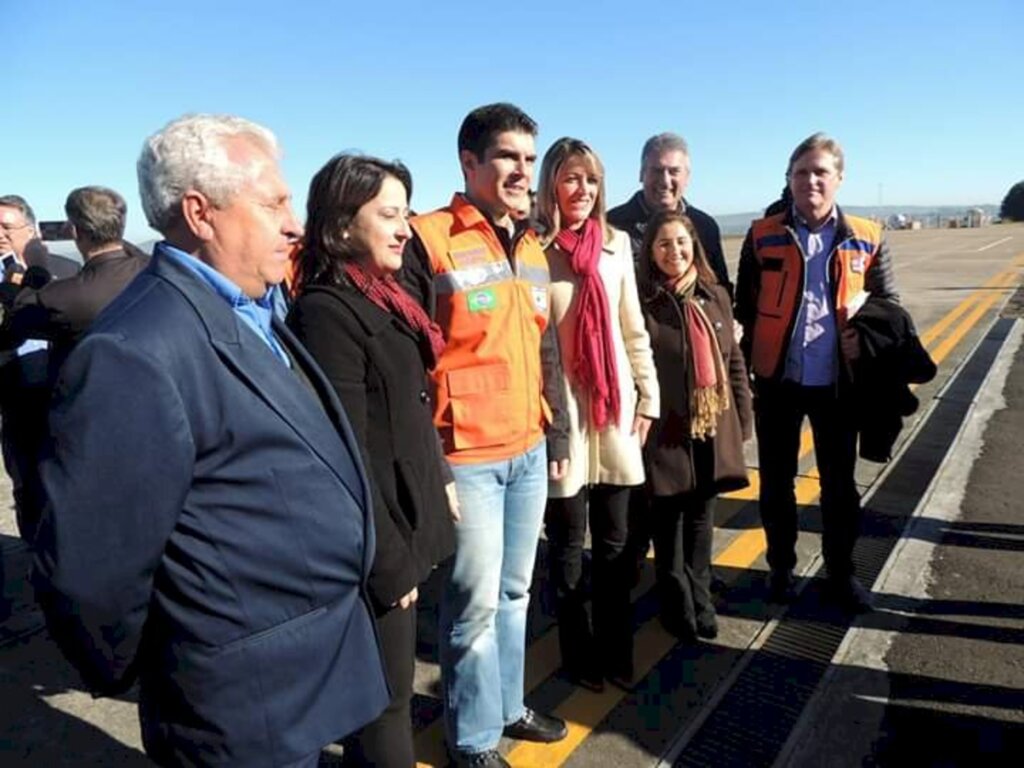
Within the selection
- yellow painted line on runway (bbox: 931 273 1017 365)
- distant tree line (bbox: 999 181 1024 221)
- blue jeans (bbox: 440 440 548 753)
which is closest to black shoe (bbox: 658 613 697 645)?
blue jeans (bbox: 440 440 548 753)

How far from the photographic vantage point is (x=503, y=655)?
2643 millimetres

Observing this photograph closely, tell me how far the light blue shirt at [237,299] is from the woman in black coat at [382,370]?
20 cm

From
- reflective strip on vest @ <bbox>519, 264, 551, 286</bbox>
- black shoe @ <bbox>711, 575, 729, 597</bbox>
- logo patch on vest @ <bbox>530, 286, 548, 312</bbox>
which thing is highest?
reflective strip on vest @ <bbox>519, 264, 551, 286</bbox>

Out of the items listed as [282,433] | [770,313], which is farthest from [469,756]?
[770,313]

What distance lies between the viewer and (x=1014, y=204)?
54.6 metres

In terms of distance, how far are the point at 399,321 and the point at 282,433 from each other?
2.19ft

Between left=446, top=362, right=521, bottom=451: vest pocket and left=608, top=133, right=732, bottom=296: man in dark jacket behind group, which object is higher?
left=608, top=133, right=732, bottom=296: man in dark jacket behind group

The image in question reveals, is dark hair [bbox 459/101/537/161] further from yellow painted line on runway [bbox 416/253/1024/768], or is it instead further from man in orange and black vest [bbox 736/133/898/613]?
yellow painted line on runway [bbox 416/253/1024/768]

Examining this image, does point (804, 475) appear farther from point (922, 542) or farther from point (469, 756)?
point (469, 756)

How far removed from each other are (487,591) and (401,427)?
0.75 metres

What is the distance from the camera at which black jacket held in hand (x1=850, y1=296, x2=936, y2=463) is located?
345 cm

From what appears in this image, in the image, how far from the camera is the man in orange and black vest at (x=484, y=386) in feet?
7.70

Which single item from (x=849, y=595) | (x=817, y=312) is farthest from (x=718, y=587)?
(x=817, y=312)

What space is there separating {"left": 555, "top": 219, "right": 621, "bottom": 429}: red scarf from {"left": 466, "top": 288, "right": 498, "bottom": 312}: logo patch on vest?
527mm
